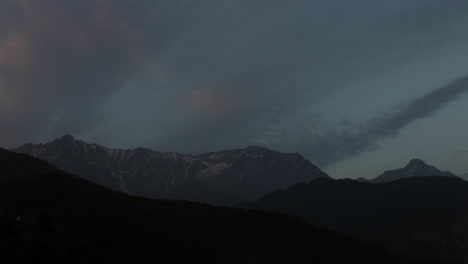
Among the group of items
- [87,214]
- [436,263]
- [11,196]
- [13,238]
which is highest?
[11,196]

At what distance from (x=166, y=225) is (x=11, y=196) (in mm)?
41863

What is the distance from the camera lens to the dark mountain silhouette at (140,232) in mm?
67750

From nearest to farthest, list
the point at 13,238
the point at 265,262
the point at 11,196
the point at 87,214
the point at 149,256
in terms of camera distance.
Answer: the point at 13,238 → the point at 149,256 → the point at 265,262 → the point at 87,214 → the point at 11,196

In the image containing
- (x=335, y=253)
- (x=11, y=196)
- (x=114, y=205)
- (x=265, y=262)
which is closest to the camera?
(x=265, y=262)

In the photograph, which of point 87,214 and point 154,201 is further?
point 154,201

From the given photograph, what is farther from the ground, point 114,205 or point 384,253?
point 114,205

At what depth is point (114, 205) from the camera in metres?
112

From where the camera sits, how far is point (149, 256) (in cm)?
7812

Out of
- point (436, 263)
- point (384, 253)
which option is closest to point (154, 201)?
point (384, 253)

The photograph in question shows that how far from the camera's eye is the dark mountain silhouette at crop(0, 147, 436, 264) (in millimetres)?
67750

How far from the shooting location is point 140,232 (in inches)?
3652

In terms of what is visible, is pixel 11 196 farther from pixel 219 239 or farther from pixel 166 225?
pixel 219 239

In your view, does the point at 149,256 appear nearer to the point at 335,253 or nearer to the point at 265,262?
the point at 265,262

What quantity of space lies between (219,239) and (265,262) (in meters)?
13.3
